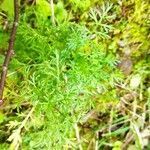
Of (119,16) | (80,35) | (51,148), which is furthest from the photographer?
(119,16)

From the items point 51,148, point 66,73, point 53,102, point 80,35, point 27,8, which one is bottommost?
point 51,148

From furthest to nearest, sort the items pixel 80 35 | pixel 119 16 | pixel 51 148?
pixel 119 16 → pixel 51 148 → pixel 80 35

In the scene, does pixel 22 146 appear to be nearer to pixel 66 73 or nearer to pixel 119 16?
pixel 66 73

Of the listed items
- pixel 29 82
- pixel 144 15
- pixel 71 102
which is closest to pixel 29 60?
pixel 29 82

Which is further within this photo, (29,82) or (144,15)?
(144,15)

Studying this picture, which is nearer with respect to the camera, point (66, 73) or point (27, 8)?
point (66, 73)

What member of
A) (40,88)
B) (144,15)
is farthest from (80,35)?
(144,15)

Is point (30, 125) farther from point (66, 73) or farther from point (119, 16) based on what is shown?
point (119, 16)

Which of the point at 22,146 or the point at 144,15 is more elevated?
the point at 144,15

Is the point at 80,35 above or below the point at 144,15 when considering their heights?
below
